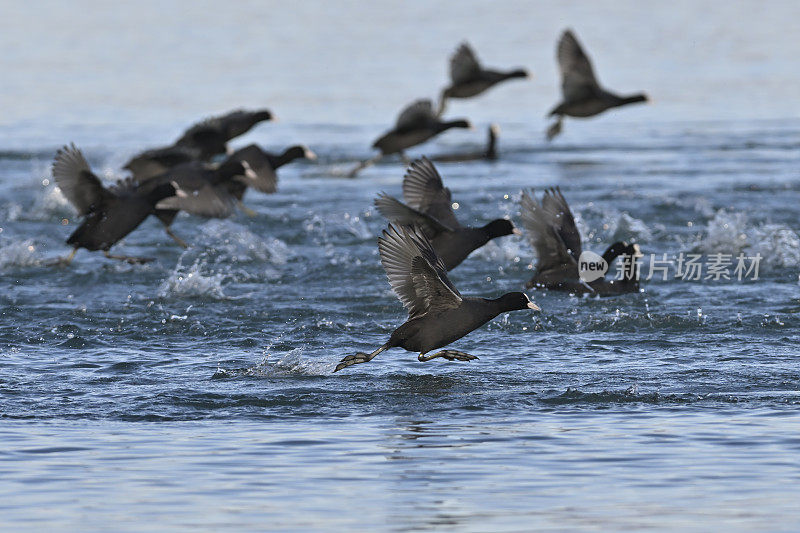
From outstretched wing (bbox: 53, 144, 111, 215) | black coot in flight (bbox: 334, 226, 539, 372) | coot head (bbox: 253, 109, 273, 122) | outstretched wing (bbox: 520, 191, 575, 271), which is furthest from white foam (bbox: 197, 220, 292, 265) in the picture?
black coot in flight (bbox: 334, 226, 539, 372)

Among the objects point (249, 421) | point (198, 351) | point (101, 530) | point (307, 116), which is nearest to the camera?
point (101, 530)

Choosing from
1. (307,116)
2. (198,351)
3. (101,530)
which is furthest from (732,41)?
(101,530)

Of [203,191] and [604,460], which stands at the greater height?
[203,191]

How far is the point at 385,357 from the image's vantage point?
8766 mm

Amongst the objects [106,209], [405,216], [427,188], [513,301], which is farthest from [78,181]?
[513,301]

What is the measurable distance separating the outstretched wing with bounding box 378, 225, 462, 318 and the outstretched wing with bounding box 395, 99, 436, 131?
26.2 ft

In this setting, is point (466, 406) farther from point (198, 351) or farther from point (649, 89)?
point (649, 89)

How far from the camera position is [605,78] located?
25938 mm

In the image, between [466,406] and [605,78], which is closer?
[466,406]

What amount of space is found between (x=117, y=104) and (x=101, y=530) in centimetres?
1892

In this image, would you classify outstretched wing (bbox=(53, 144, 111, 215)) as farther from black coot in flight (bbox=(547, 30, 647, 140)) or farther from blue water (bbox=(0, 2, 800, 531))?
black coot in flight (bbox=(547, 30, 647, 140))

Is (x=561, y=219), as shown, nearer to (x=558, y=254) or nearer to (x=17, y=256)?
(x=558, y=254)

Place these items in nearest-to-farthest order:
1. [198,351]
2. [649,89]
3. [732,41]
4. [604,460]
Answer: [604,460]
[198,351]
[649,89]
[732,41]

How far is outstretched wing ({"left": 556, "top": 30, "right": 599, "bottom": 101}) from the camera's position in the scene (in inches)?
698
